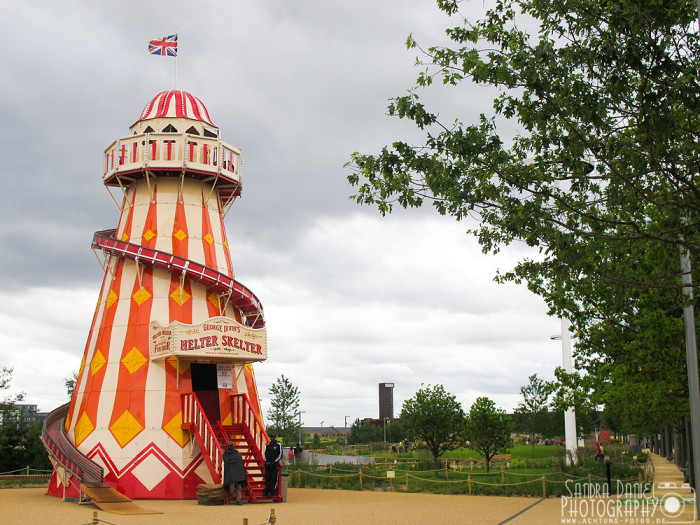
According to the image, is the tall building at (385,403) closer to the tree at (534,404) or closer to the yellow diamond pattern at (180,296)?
the tree at (534,404)

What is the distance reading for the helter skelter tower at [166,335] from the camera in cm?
2259

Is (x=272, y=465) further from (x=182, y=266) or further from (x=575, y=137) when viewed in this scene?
(x=575, y=137)

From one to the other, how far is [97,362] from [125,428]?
279 cm

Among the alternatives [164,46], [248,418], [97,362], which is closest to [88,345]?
[97,362]

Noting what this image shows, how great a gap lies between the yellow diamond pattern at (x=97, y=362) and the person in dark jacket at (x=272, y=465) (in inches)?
280

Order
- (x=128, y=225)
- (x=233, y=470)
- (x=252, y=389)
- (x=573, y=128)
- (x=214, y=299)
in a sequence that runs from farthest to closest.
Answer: (x=252, y=389)
(x=128, y=225)
(x=214, y=299)
(x=233, y=470)
(x=573, y=128)

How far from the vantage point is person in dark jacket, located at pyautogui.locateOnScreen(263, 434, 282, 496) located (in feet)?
68.7

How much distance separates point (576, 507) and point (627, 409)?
669 cm

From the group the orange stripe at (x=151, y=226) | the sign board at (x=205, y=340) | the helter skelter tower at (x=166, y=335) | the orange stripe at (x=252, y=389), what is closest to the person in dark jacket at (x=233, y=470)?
the helter skelter tower at (x=166, y=335)

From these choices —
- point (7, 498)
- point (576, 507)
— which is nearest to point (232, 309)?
point (7, 498)

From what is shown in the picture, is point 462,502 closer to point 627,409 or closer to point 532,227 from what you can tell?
point 627,409

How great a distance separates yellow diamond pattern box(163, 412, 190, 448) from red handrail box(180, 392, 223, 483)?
20 cm

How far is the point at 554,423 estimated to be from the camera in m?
66.1

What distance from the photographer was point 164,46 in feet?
90.3
